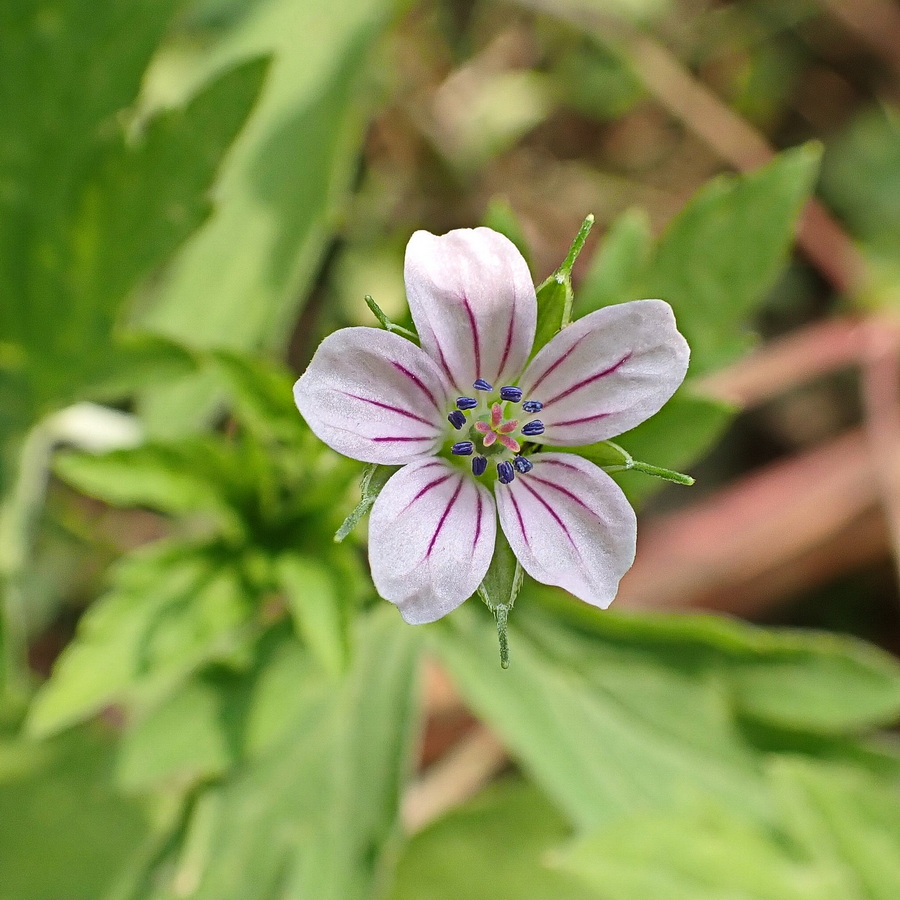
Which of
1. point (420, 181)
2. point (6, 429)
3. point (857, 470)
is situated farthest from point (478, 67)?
point (6, 429)

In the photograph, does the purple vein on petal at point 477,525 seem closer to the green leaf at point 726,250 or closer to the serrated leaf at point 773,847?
the green leaf at point 726,250

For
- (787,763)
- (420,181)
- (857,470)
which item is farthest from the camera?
(420,181)

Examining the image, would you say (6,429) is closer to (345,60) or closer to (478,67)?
(345,60)

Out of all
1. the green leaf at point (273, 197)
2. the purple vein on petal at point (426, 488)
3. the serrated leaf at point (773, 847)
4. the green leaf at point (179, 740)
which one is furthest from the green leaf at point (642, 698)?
the green leaf at point (273, 197)

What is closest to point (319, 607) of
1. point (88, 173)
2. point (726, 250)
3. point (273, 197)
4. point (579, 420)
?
point (579, 420)

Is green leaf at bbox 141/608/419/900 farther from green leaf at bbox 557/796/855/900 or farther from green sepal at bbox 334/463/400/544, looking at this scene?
green sepal at bbox 334/463/400/544

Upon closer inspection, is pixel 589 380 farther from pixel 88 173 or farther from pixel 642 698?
pixel 88 173

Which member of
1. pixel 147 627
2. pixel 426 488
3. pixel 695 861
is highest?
pixel 426 488
